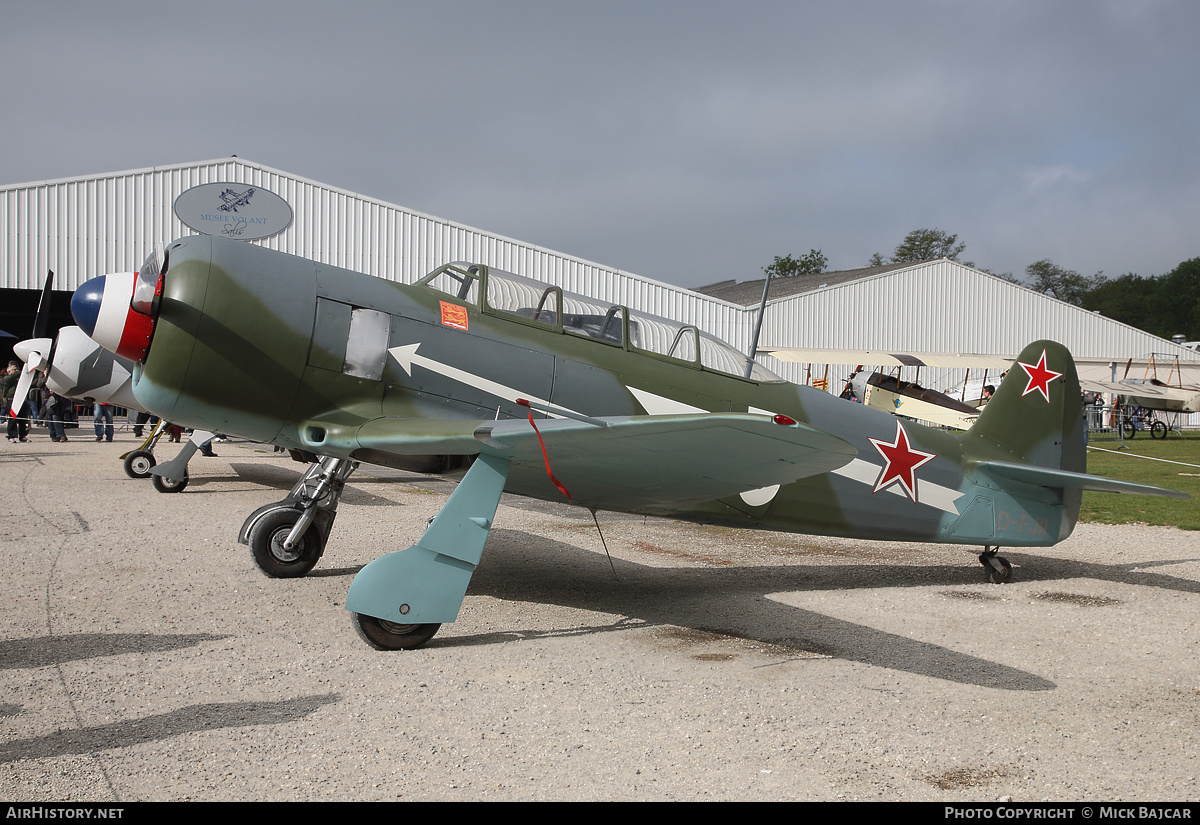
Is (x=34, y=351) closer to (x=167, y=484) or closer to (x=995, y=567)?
(x=167, y=484)

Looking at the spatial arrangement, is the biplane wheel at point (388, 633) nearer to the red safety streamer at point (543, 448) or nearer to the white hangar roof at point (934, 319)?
the red safety streamer at point (543, 448)

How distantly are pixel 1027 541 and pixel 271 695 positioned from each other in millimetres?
6021

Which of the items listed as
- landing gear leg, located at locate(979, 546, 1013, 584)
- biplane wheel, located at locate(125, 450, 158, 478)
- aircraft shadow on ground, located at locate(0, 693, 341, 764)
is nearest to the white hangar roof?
biplane wheel, located at locate(125, 450, 158, 478)

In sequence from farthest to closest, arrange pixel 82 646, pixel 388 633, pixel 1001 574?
pixel 1001 574
pixel 388 633
pixel 82 646

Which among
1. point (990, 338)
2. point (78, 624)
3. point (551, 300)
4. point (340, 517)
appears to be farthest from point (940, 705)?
point (990, 338)

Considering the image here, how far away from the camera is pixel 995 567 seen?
6.79m

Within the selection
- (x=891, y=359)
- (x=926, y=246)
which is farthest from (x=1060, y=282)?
(x=891, y=359)

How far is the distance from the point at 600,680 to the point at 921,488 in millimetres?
3598

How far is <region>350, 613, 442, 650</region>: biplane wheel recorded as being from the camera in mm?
4242

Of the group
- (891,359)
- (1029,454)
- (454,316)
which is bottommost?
(1029,454)

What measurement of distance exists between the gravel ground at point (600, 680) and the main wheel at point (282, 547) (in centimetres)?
13

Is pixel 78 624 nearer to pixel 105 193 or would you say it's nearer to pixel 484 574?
pixel 484 574

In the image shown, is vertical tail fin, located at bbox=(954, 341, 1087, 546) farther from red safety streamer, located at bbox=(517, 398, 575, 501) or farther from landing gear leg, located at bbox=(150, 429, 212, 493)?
landing gear leg, located at bbox=(150, 429, 212, 493)

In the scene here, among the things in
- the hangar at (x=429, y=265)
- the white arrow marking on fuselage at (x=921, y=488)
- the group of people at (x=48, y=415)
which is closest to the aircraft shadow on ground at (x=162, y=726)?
the white arrow marking on fuselage at (x=921, y=488)
